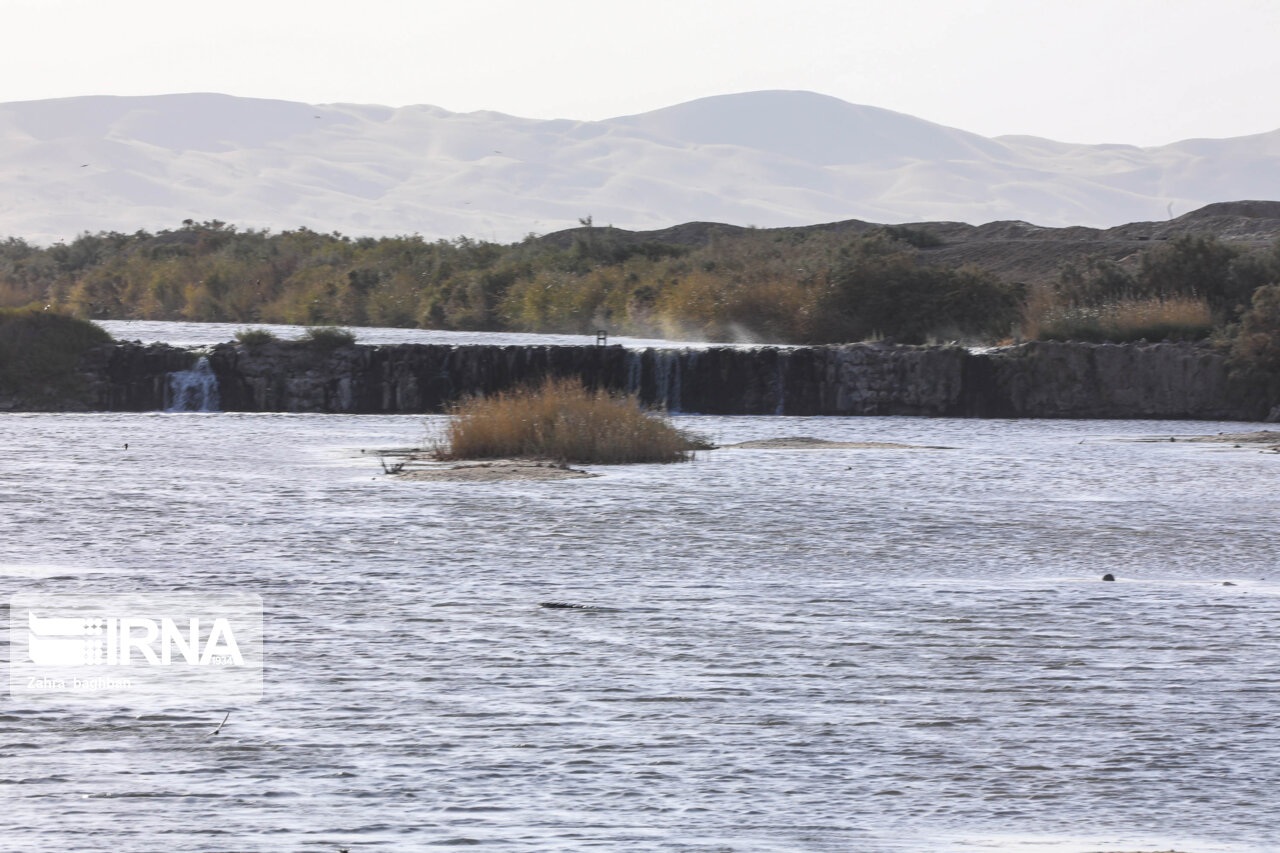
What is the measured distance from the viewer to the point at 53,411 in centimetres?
4388

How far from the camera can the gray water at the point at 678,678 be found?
6988 millimetres

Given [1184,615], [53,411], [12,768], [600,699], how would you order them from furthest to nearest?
[53,411] → [1184,615] → [600,699] → [12,768]

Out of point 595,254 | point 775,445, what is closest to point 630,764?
point 775,445

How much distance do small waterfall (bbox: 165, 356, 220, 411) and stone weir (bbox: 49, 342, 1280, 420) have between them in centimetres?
10

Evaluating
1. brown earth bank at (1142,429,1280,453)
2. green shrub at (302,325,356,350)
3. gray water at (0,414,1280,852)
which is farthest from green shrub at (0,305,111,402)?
brown earth bank at (1142,429,1280,453)

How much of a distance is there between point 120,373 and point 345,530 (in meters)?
29.2

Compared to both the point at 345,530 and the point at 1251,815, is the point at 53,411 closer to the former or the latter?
the point at 345,530

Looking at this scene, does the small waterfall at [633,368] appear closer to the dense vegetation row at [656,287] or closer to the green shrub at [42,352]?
the dense vegetation row at [656,287]

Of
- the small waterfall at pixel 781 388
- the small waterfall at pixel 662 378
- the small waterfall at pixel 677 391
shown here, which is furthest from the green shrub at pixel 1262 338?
the small waterfall at pixel 662 378

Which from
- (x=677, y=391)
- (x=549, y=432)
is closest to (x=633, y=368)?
(x=677, y=391)

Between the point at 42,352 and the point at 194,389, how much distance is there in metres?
4.31

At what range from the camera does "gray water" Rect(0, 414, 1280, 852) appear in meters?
6.99

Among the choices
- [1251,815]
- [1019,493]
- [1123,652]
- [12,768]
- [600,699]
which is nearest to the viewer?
[1251,815]

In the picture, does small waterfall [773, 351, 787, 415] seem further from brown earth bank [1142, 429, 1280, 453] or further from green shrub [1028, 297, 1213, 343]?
brown earth bank [1142, 429, 1280, 453]
